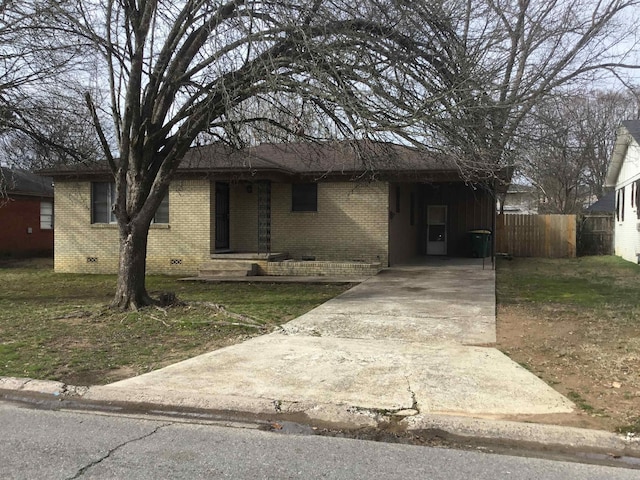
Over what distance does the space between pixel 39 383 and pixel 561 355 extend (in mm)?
6151

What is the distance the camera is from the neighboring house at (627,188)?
67.7 ft

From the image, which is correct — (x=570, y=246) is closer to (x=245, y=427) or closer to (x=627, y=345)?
(x=627, y=345)

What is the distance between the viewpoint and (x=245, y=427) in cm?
494

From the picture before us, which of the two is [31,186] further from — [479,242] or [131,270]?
[479,242]

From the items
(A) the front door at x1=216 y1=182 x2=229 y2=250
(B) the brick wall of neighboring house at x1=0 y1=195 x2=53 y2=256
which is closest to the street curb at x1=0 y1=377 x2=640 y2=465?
(A) the front door at x1=216 y1=182 x2=229 y2=250

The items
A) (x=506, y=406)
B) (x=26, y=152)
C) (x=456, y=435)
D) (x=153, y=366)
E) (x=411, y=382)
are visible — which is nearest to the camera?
(x=456, y=435)

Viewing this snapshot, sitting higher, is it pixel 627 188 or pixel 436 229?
pixel 627 188

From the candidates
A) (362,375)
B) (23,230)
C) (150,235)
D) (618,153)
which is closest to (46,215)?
(23,230)

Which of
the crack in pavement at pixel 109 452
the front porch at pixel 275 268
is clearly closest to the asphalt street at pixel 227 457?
the crack in pavement at pixel 109 452

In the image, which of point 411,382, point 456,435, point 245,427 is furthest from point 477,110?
point 245,427

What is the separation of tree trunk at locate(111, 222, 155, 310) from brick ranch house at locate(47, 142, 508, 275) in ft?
19.2

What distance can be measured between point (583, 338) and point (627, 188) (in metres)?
17.7

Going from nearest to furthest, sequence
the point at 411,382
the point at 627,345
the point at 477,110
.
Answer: the point at 411,382
the point at 627,345
the point at 477,110

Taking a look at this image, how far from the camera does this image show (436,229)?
23.8 m
